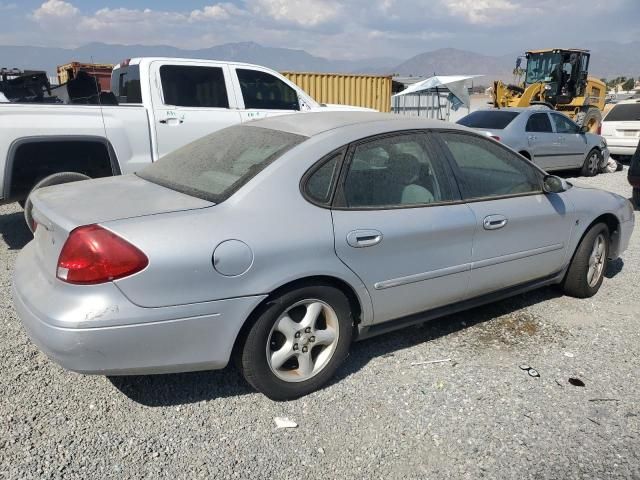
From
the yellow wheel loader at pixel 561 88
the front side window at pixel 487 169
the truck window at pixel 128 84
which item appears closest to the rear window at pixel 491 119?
the yellow wheel loader at pixel 561 88

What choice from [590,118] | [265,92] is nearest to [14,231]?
[265,92]

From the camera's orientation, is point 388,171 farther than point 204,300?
Yes

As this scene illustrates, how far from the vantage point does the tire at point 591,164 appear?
462 inches

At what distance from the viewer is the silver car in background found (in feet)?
32.6

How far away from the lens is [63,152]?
534cm

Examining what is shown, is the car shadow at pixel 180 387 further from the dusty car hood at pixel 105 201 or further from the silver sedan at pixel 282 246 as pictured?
the dusty car hood at pixel 105 201

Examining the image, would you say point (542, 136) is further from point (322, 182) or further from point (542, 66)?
point (322, 182)

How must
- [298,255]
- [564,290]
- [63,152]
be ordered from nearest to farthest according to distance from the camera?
[298,255], [564,290], [63,152]

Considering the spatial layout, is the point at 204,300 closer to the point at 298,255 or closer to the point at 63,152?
the point at 298,255

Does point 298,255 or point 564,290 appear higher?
point 298,255

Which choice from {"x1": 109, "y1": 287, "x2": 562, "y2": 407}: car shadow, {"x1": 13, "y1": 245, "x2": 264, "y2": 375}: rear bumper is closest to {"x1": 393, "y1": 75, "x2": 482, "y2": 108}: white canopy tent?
{"x1": 109, "y1": 287, "x2": 562, "y2": 407}: car shadow

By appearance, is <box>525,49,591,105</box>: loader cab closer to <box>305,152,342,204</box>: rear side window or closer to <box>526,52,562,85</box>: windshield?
<box>526,52,562,85</box>: windshield

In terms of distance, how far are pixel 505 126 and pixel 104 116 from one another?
7216mm

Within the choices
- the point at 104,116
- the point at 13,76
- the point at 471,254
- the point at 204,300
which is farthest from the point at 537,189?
the point at 13,76
